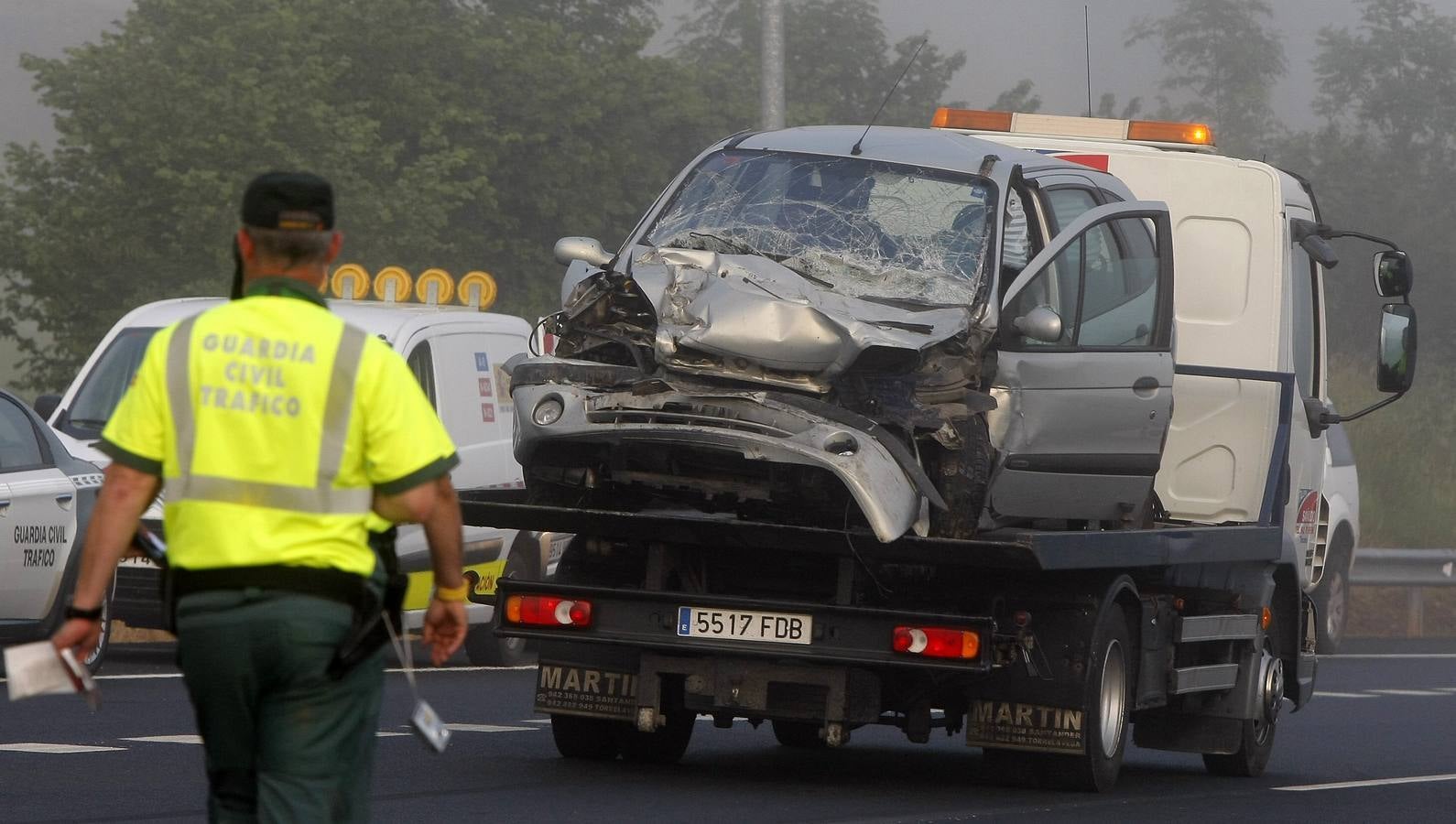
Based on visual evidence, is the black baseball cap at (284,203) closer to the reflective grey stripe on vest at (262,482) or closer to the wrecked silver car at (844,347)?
the reflective grey stripe on vest at (262,482)

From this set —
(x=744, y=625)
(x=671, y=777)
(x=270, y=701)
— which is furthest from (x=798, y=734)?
(x=270, y=701)

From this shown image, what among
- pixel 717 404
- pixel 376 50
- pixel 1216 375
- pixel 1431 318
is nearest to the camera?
pixel 717 404

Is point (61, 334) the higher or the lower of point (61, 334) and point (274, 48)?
the lower

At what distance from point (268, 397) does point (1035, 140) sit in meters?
8.93

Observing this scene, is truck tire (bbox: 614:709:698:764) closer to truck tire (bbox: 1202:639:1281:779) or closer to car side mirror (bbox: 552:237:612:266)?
car side mirror (bbox: 552:237:612:266)

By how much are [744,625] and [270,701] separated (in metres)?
4.84

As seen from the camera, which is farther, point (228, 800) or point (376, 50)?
point (376, 50)

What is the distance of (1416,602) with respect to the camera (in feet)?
92.2

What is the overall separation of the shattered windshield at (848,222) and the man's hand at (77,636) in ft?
17.9

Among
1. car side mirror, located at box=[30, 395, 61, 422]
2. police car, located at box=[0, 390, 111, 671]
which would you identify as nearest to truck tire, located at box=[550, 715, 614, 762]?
police car, located at box=[0, 390, 111, 671]

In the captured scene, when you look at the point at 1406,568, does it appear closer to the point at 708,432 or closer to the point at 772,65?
the point at 772,65

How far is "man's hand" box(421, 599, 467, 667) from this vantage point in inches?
212

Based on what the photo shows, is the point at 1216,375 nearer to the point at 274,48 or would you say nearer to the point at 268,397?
the point at 268,397

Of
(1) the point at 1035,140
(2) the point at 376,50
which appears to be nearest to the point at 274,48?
(2) the point at 376,50
